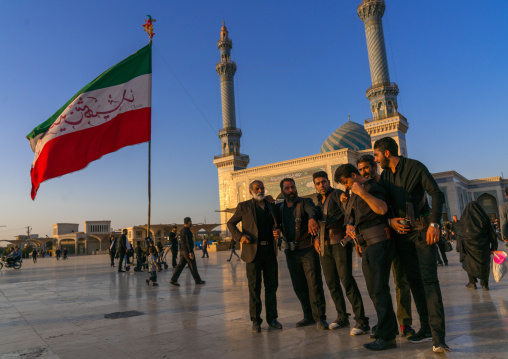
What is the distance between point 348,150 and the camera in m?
29.4

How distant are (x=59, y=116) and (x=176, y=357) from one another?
5441mm

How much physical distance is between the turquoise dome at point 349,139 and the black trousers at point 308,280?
35.3 metres

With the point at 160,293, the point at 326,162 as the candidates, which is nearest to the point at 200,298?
the point at 160,293

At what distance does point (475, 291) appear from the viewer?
14.8 feet

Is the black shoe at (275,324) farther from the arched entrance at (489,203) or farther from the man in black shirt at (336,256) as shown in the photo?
the arched entrance at (489,203)

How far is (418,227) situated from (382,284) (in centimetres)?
47

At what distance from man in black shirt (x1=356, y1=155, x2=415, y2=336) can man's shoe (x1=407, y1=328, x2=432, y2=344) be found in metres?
0.09

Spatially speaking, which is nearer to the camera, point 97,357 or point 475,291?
point 97,357

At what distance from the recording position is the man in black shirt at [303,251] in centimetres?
324

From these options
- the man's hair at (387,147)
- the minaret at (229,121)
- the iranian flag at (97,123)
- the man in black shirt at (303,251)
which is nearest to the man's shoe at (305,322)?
the man in black shirt at (303,251)

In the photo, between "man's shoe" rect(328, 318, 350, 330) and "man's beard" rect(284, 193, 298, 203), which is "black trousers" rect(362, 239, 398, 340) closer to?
"man's shoe" rect(328, 318, 350, 330)

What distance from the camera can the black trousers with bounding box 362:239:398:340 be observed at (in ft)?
8.33

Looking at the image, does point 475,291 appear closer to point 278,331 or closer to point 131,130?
point 278,331

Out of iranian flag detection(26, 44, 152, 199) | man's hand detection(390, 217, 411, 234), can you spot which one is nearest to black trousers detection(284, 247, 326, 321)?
man's hand detection(390, 217, 411, 234)
